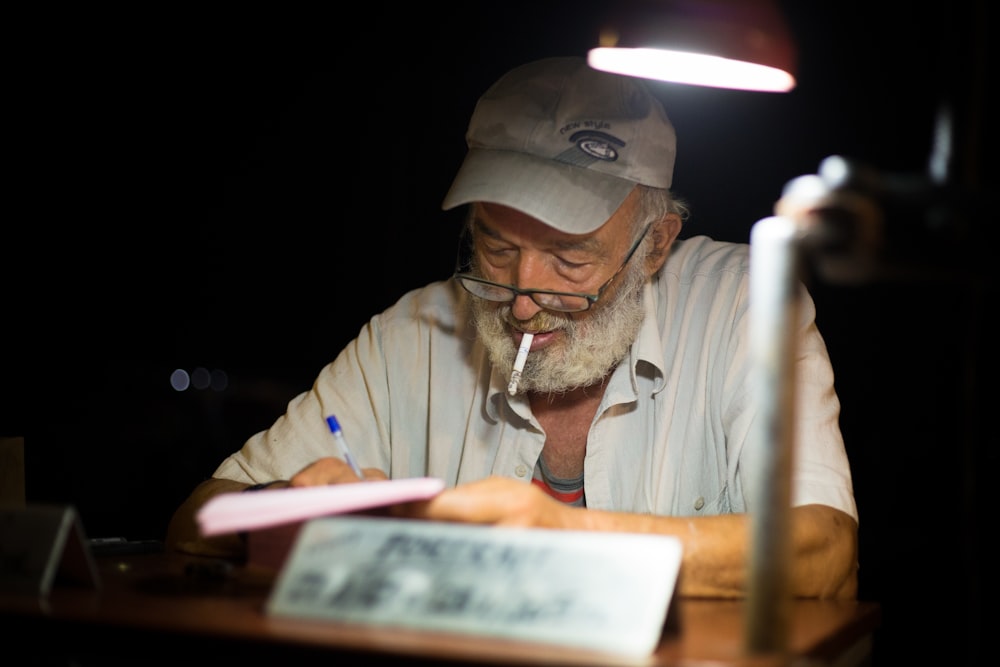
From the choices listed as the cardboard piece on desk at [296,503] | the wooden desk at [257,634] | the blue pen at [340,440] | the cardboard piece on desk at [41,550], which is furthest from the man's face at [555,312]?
the cardboard piece on desk at [41,550]

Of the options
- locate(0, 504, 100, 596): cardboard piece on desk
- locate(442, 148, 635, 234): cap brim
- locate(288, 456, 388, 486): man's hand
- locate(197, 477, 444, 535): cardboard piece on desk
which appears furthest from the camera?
locate(442, 148, 635, 234): cap brim

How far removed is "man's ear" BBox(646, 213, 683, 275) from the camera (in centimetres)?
296

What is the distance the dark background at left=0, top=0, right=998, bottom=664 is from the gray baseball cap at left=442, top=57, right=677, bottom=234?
1.61 ft

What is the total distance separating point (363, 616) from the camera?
1.32m

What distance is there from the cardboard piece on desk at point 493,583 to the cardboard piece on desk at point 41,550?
1.40 feet

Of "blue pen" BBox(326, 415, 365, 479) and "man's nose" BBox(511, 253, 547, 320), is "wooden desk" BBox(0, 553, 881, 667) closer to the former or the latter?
"blue pen" BBox(326, 415, 365, 479)

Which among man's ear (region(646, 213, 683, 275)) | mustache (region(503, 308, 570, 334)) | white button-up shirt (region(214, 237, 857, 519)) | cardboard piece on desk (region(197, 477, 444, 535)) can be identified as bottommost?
white button-up shirt (region(214, 237, 857, 519))

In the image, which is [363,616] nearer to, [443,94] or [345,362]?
[345,362]

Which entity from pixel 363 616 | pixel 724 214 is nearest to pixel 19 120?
pixel 724 214

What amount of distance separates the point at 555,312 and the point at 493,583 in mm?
1479

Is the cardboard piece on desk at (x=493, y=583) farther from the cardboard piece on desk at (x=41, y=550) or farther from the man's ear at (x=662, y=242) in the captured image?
the man's ear at (x=662, y=242)

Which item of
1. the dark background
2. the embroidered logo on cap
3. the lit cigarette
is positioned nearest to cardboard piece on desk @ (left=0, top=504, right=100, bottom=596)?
the lit cigarette

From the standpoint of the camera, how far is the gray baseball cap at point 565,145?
8.68 feet

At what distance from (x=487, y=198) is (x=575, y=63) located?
547 mm
